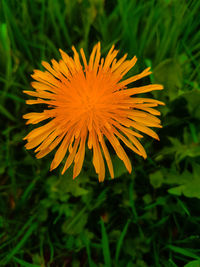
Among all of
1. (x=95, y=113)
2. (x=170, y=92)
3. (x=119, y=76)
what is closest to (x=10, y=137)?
(x=95, y=113)

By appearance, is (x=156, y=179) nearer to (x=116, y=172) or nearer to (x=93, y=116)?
(x=116, y=172)

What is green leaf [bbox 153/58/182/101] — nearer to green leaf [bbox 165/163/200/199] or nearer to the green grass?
the green grass

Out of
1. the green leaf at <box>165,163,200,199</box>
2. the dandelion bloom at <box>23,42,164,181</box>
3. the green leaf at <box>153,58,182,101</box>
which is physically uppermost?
the green leaf at <box>153,58,182,101</box>

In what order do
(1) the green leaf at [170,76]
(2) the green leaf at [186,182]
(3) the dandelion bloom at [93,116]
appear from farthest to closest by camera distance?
(1) the green leaf at [170,76], (2) the green leaf at [186,182], (3) the dandelion bloom at [93,116]

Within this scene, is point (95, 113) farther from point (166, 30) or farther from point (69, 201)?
point (166, 30)

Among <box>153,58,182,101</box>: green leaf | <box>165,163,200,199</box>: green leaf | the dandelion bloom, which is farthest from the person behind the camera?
<box>153,58,182,101</box>: green leaf

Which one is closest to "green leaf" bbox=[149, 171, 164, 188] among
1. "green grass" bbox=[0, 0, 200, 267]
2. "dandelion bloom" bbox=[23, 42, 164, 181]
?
"green grass" bbox=[0, 0, 200, 267]

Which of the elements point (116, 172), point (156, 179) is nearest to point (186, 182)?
point (156, 179)

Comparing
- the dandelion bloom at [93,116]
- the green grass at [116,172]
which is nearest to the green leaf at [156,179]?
the green grass at [116,172]

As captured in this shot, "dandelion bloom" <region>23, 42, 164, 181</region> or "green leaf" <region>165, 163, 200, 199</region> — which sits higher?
"dandelion bloom" <region>23, 42, 164, 181</region>

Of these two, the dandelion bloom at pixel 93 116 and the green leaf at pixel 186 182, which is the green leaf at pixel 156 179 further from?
the dandelion bloom at pixel 93 116
